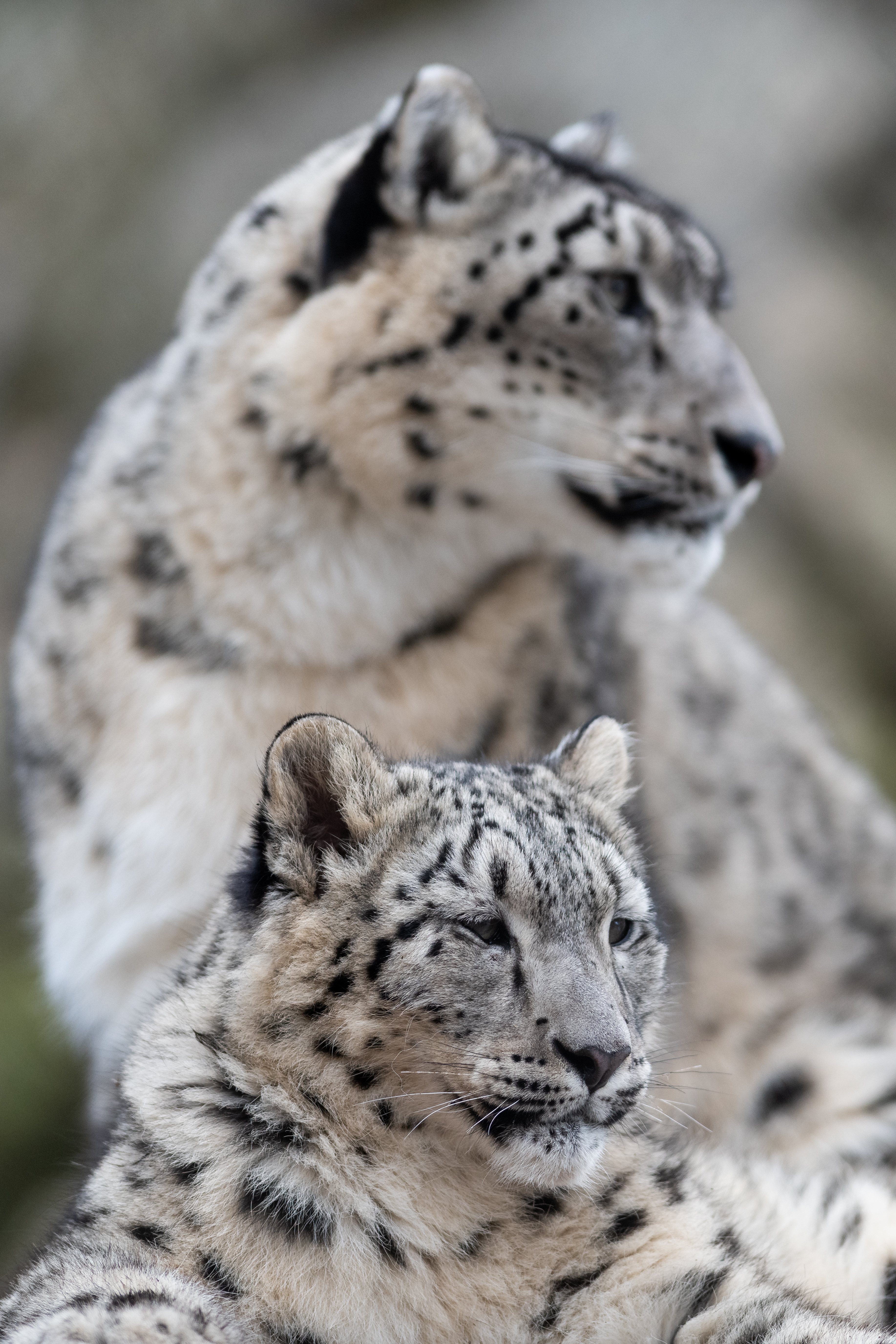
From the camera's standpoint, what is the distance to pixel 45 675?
495 cm

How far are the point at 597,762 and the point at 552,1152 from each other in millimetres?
1034

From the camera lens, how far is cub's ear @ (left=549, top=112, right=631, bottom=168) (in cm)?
523

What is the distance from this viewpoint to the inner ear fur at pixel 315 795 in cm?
304

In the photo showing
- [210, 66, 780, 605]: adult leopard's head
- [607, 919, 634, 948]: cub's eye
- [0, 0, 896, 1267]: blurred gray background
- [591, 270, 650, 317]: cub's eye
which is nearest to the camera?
[607, 919, 634, 948]: cub's eye

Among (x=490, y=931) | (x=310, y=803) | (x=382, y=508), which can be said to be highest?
(x=382, y=508)

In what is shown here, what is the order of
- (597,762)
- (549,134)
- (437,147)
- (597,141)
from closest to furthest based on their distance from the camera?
(597,762)
(437,147)
(597,141)
(549,134)

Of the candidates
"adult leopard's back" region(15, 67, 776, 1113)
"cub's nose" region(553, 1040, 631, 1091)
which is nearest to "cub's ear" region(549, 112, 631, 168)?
"adult leopard's back" region(15, 67, 776, 1113)

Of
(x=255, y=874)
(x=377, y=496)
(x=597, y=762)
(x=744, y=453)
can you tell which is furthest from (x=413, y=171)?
(x=255, y=874)

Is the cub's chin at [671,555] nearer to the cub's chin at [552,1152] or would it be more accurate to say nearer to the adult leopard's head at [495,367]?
the adult leopard's head at [495,367]

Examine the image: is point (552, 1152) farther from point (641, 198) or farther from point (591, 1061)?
point (641, 198)

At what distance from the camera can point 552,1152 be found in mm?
2830

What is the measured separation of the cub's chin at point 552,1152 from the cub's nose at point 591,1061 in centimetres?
8

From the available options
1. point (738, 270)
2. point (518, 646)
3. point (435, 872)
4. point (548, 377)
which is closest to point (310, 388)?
point (548, 377)

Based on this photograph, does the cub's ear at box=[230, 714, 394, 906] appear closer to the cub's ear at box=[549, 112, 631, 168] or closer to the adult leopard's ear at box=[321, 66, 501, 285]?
the adult leopard's ear at box=[321, 66, 501, 285]
